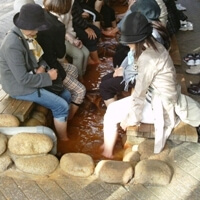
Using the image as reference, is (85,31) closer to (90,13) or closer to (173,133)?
(90,13)

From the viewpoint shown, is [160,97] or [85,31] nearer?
[160,97]

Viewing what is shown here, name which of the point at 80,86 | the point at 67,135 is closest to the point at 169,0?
the point at 80,86

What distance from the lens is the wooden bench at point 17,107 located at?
11.5 feet

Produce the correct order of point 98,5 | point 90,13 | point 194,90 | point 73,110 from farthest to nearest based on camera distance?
point 98,5 < point 90,13 < point 194,90 < point 73,110

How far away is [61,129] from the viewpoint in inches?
157

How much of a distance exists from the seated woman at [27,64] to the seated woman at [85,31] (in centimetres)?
179

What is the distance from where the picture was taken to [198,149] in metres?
3.35

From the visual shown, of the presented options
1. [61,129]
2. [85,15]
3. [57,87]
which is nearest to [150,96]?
[57,87]

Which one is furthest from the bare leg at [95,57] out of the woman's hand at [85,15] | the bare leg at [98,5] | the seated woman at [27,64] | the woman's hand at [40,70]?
the woman's hand at [40,70]

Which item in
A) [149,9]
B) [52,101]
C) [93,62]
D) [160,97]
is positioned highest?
[149,9]

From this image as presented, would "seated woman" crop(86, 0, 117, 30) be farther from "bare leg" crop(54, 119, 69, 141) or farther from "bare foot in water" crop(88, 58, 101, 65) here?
"bare leg" crop(54, 119, 69, 141)

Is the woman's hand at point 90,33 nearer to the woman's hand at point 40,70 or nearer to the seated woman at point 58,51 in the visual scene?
the seated woman at point 58,51

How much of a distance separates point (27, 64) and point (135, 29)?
1.15m

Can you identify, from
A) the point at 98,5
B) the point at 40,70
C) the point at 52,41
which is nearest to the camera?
the point at 40,70
